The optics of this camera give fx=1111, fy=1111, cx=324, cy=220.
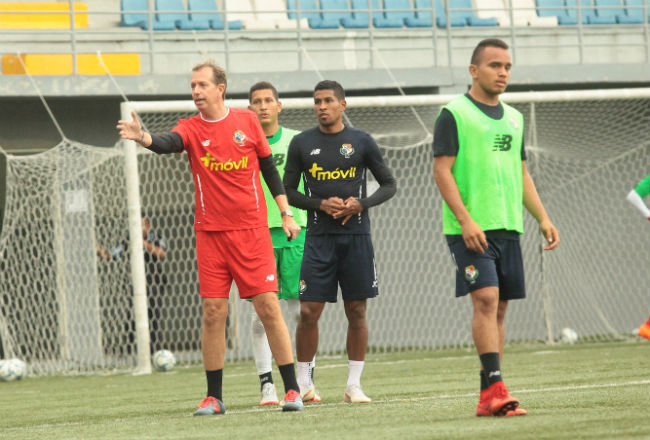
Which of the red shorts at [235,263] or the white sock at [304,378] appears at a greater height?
the red shorts at [235,263]

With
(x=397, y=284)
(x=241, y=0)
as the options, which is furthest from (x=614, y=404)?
(x=241, y=0)

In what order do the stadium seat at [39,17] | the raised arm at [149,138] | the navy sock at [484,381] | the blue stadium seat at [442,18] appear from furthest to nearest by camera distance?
the blue stadium seat at [442,18] < the stadium seat at [39,17] < the raised arm at [149,138] < the navy sock at [484,381]

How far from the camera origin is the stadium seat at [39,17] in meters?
14.8

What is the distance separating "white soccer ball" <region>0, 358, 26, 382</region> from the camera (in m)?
10.8

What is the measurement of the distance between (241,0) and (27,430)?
11510 mm

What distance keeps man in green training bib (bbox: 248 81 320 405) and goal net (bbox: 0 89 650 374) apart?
3784 mm

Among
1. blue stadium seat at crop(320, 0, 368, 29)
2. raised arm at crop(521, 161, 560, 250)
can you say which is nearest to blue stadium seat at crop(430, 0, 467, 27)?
blue stadium seat at crop(320, 0, 368, 29)

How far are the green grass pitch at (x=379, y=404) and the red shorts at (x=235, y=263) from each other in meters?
0.67

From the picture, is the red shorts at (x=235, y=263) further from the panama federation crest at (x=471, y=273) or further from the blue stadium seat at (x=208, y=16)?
the blue stadium seat at (x=208, y=16)

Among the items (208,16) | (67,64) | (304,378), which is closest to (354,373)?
(304,378)

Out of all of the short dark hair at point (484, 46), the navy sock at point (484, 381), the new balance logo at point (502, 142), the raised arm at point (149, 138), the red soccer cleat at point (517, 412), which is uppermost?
the short dark hair at point (484, 46)

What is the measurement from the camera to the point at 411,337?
1391cm

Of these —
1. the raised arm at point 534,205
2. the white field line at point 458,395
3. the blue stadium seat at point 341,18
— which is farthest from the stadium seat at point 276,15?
the raised arm at point 534,205

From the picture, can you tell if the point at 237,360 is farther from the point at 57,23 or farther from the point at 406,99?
the point at 57,23
